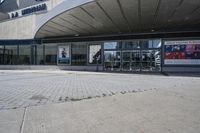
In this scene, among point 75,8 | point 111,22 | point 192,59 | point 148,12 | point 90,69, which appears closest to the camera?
point 75,8

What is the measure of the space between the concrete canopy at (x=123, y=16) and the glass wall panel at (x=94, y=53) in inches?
82.8

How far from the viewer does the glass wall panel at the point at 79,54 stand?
102 ft

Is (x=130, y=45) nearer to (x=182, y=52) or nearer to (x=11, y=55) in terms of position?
(x=182, y=52)

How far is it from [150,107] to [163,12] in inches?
505

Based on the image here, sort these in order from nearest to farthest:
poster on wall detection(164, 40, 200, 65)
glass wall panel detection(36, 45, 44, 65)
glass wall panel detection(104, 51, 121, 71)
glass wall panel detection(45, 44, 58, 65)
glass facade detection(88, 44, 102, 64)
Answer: poster on wall detection(164, 40, 200, 65)
glass wall panel detection(104, 51, 121, 71)
glass facade detection(88, 44, 102, 64)
glass wall panel detection(45, 44, 58, 65)
glass wall panel detection(36, 45, 44, 65)

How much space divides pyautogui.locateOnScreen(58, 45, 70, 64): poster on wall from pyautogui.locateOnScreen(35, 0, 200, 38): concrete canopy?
433cm

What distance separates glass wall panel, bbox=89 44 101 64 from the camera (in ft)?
99.2

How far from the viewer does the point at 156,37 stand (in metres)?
27.1

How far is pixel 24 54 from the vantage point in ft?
114

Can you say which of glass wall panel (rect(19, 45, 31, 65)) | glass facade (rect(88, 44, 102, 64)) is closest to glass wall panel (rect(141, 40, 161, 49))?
glass facade (rect(88, 44, 102, 64))

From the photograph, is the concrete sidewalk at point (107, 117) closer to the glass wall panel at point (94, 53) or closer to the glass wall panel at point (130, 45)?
the glass wall panel at point (130, 45)

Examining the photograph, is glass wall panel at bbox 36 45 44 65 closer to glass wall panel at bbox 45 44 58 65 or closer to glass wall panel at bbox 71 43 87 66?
glass wall panel at bbox 45 44 58 65

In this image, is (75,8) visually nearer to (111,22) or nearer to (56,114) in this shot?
(111,22)

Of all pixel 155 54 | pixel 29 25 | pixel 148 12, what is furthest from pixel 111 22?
pixel 29 25
